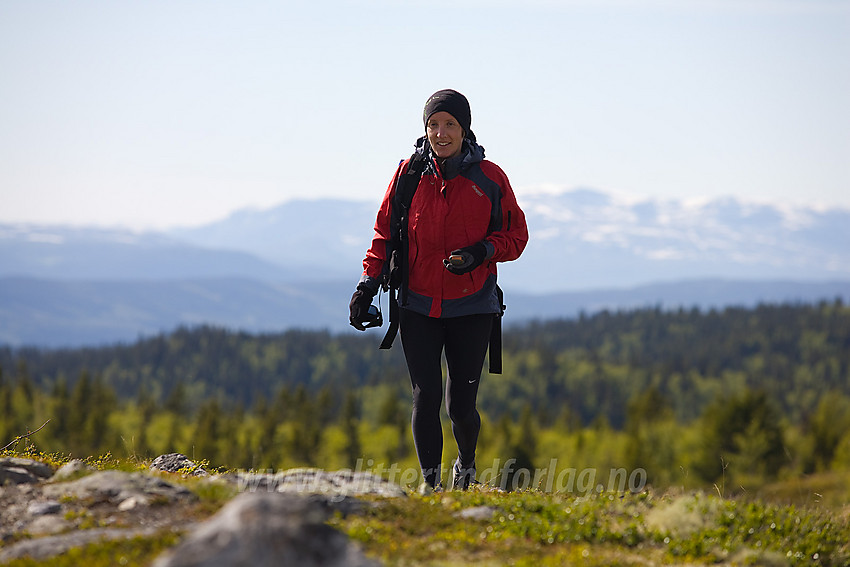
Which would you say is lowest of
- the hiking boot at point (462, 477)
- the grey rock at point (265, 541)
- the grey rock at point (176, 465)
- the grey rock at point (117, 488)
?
the grey rock at point (176, 465)

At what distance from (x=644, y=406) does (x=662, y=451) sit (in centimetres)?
1621

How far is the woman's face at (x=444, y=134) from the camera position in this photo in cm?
716

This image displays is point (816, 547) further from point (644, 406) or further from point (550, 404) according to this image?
point (550, 404)

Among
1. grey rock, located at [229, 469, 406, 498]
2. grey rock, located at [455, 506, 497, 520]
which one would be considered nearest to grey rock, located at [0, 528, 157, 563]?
grey rock, located at [229, 469, 406, 498]

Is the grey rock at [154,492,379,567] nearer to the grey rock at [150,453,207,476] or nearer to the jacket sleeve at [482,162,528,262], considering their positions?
the jacket sleeve at [482,162,528,262]

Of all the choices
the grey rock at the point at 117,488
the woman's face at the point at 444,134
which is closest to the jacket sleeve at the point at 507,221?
the woman's face at the point at 444,134

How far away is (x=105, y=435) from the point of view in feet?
367

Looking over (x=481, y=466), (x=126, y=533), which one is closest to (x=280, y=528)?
(x=126, y=533)

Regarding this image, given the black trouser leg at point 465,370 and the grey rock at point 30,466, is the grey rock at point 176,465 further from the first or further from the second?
the black trouser leg at point 465,370

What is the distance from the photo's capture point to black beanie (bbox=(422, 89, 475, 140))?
7.15 m

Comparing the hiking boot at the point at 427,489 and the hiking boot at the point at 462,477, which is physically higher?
the hiking boot at the point at 427,489

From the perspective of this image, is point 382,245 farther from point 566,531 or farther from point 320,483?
point 566,531

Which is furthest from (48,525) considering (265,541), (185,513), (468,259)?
(468,259)

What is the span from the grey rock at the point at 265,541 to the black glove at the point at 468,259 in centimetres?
331
